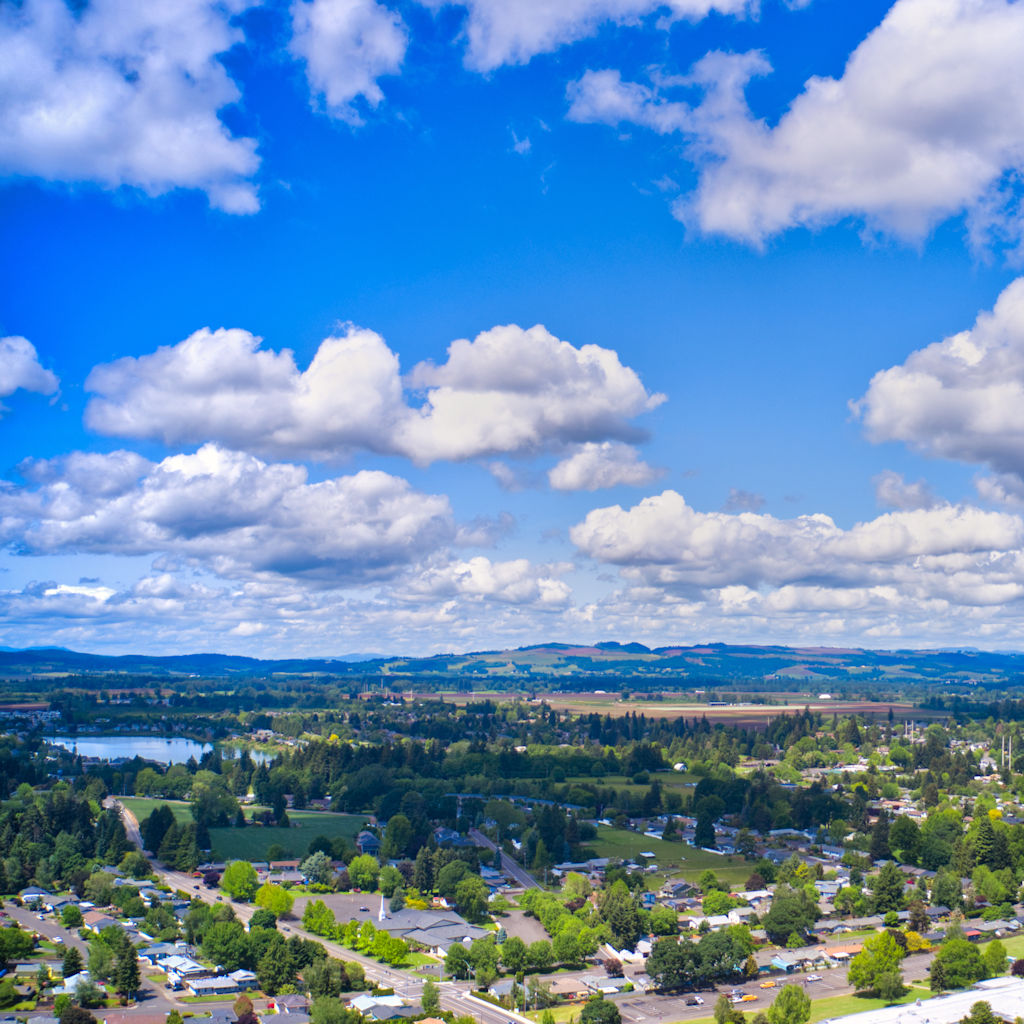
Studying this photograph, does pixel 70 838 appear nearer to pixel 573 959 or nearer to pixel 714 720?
pixel 573 959

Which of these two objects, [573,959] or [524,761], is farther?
[524,761]

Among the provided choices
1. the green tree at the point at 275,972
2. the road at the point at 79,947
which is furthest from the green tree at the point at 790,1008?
the road at the point at 79,947

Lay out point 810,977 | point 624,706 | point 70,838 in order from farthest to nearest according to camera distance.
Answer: point 624,706 → point 70,838 → point 810,977

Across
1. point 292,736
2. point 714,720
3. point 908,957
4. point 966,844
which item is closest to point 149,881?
point 908,957

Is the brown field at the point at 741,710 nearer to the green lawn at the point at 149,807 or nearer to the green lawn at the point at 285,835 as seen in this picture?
the green lawn at the point at 285,835

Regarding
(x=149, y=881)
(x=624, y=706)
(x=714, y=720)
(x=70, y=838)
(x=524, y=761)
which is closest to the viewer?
(x=149, y=881)

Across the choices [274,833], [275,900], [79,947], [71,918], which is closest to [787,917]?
[275,900]
